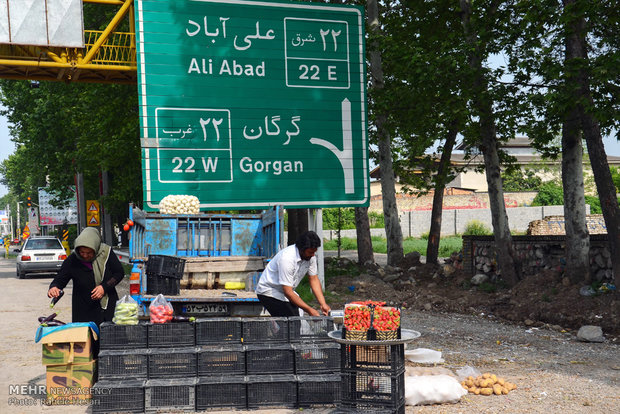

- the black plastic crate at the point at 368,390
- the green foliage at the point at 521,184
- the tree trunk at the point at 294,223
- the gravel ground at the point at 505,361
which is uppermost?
the green foliage at the point at 521,184

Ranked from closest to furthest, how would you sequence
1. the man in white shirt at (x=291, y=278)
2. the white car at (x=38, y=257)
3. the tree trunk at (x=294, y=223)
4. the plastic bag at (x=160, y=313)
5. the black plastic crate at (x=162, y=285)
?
the plastic bag at (x=160, y=313) → the man in white shirt at (x=291, y=278) → the black plastic crate at (x=162, y=285) → the tree trunk at (x=294, y=223) → the white car at (x=38, y=257)

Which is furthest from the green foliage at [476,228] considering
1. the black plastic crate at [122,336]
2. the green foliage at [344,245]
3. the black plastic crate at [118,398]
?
the black plastic crate at [118,398]

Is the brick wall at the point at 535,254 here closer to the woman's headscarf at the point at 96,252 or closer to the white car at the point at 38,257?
the woman's headscarf at the point at 96,252

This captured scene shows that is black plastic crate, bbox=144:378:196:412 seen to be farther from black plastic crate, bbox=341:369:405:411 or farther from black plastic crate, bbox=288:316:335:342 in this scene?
black plastic crate, bbox=341:369:405:411

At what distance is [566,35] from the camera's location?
12656mm

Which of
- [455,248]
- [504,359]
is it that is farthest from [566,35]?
[455,248]

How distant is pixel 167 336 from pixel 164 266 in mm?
2662

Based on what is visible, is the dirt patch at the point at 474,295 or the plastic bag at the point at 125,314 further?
the dirt patch at the point at 474,295

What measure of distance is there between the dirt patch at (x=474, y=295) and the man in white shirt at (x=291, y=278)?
20.2 ft

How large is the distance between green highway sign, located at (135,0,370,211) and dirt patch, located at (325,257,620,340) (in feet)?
9.28

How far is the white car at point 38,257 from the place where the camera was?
27.3 m

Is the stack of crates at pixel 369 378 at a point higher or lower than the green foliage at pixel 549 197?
lower

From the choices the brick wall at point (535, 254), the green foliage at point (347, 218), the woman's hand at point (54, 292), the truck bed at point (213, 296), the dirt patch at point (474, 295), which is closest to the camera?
the woman's hand at point (54, 292)

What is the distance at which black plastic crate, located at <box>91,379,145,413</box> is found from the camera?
278 inches
